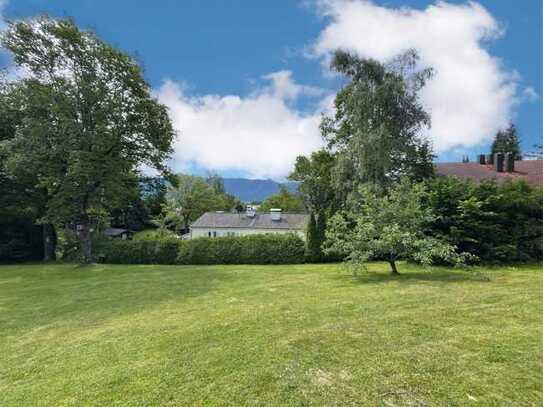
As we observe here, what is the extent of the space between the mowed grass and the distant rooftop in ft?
55.8

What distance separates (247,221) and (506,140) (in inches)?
1503

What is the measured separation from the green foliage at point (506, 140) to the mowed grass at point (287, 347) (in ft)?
145

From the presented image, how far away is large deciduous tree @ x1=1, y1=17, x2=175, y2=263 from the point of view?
16000 mm

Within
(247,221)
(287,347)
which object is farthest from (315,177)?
(287,347)

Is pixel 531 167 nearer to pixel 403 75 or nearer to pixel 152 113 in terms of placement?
pixel 403 75

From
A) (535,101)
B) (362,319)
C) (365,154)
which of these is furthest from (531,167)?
(362,319)

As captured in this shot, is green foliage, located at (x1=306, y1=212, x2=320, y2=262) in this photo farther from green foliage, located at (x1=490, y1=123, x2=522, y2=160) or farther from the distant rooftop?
green foliage, located at (x1=490, y1=123, x2=522, y2=160)

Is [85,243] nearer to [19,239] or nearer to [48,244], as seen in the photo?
[48,244]

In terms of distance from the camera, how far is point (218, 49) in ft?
47.0

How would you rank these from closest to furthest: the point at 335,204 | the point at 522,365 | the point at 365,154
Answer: the point at 522,365
the point at 365,154
the point at 335,204

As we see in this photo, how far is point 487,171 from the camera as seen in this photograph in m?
23.7

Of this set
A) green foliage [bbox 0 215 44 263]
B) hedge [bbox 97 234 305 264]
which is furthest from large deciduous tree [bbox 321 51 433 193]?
green foliage [bbox 0 215 44 263]

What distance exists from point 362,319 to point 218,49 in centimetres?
1329

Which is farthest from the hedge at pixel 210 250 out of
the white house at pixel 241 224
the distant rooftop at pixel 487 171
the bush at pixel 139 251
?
the white house at pixel 241 224
